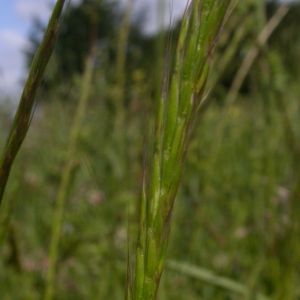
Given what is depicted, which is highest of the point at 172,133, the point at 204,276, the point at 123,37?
the point at 123,37

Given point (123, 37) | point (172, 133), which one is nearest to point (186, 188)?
point (123, 37)

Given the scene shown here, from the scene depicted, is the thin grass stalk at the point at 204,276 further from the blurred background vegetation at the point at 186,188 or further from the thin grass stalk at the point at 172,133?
the thin grass stalk at the point at 172,133

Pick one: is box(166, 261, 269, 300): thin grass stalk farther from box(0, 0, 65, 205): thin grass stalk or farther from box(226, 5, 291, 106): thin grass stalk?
box(0, 0, 65, 205): thin grass stalk

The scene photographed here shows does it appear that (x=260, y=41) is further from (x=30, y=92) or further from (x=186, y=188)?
(x=186, y=188)

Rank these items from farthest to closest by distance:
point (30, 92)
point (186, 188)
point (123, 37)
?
1. point (186, 188)
2. point (123, 37)
3. point (30, 92)

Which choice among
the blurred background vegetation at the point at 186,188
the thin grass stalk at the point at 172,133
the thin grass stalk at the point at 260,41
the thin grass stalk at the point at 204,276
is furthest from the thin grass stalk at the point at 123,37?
the thin grass stalk at the point at 172,133

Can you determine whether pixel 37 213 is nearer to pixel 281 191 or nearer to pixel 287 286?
pixel 281 191
